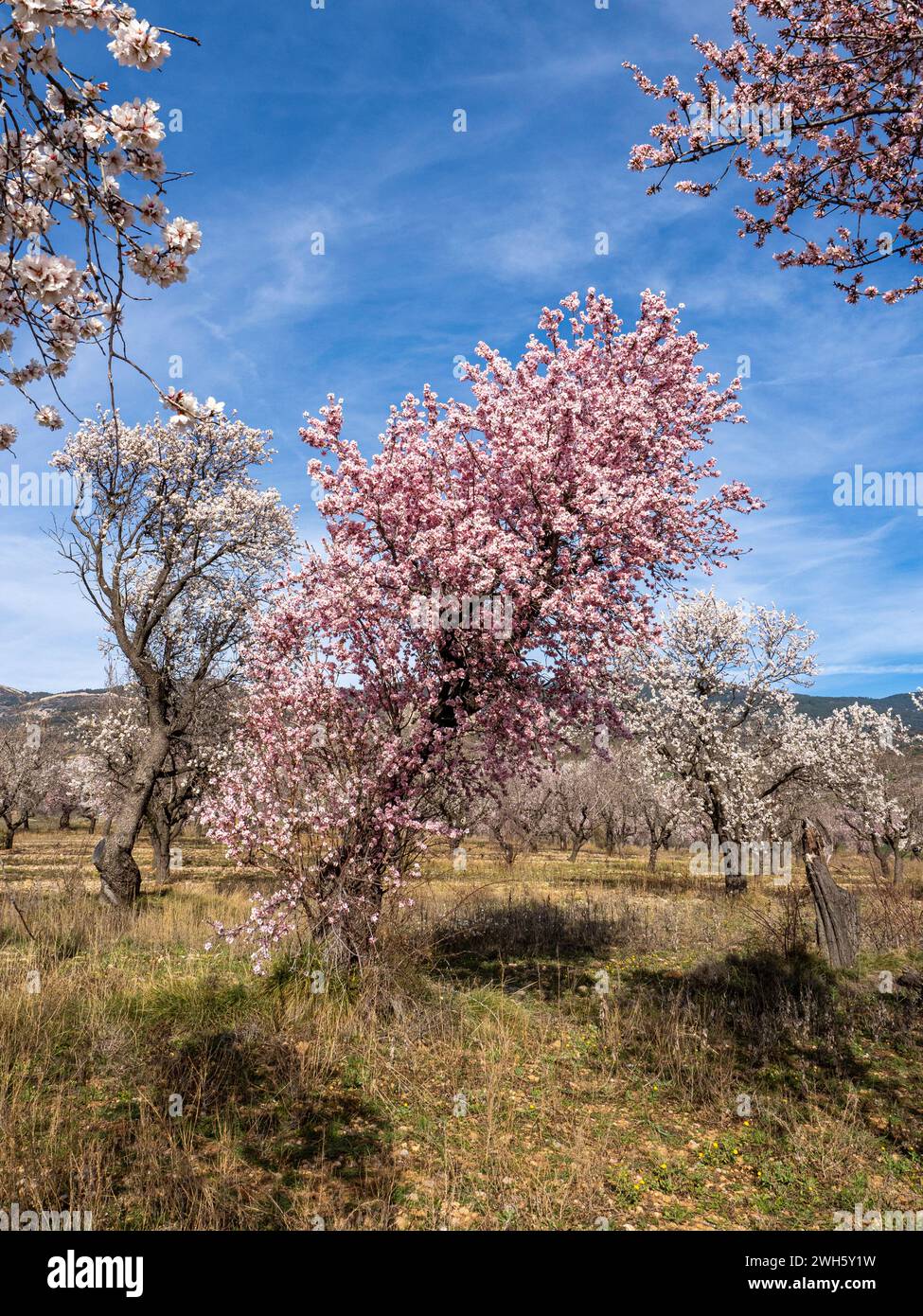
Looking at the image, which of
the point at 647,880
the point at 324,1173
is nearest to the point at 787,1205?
the point at 324,1173

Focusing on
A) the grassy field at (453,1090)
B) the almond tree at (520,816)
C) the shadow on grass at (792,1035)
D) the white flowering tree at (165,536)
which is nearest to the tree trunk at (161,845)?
the white flowering tree at (165,536)

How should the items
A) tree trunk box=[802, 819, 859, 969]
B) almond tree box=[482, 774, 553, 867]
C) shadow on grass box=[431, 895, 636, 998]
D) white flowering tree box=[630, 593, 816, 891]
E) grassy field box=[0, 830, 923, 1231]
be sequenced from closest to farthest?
1. grassy field box=[0, 830, 923, 1231]
2. shadow on grass box=[431, 895, 636, 998]
3. tree trunk box=[802, 819, 859, 969]
4. white flowering tree box=[630, 593, 816, 891]
5. almond tree box=[482, 774, 553, 867]

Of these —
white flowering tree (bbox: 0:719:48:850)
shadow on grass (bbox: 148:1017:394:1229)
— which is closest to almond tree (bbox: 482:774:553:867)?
white flowering tree (bbox: 0:719:48:850)

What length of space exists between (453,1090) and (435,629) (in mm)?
4776

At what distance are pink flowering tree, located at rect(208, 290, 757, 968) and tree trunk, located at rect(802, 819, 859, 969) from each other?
433 centimetres

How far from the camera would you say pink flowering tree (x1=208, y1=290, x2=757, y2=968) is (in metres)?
8.30

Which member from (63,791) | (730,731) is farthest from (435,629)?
(63,791)

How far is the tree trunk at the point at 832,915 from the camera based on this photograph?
10.5 metres

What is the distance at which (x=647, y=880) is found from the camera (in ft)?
94.7

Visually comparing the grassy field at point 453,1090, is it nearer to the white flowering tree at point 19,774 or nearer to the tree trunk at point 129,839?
the tree trunk at point 129,839

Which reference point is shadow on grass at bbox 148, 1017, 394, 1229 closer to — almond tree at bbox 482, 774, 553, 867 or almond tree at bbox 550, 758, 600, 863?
almond tree at bbox 482, 774, 553, 867

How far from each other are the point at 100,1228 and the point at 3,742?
6188cm

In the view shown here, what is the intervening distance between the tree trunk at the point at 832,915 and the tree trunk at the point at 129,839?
562 inches

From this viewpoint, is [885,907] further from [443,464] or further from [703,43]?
[703,43]
